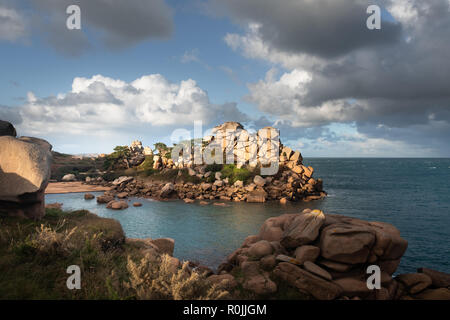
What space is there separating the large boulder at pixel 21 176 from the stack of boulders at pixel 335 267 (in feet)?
32.8

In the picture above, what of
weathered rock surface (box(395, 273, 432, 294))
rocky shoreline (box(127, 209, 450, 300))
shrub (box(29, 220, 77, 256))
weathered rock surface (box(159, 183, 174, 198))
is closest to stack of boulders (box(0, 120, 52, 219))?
shrub (box(29, 220, 77, 256))

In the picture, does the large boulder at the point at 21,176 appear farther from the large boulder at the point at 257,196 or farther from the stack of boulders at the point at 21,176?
the large boulder at the point at 257,196

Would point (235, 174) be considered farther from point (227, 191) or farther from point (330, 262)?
point (330, 262)

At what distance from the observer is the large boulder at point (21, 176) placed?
32.6 feet

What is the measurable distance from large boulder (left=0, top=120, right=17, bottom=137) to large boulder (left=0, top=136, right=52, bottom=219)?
2.35m

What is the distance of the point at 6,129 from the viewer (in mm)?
12492

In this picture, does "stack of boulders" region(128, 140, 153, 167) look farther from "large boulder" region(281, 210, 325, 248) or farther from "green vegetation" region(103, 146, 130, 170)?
"large boulder" region(281, 210, 325, 248)

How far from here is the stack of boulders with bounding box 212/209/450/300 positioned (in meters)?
10.8

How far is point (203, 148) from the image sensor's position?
Result: 67000 mm

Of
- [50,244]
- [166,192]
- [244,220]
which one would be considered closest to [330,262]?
[50,244]

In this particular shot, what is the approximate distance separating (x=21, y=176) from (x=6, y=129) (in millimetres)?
4597

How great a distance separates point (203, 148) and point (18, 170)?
57060 mm

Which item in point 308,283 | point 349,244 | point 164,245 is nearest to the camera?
point 308,283
